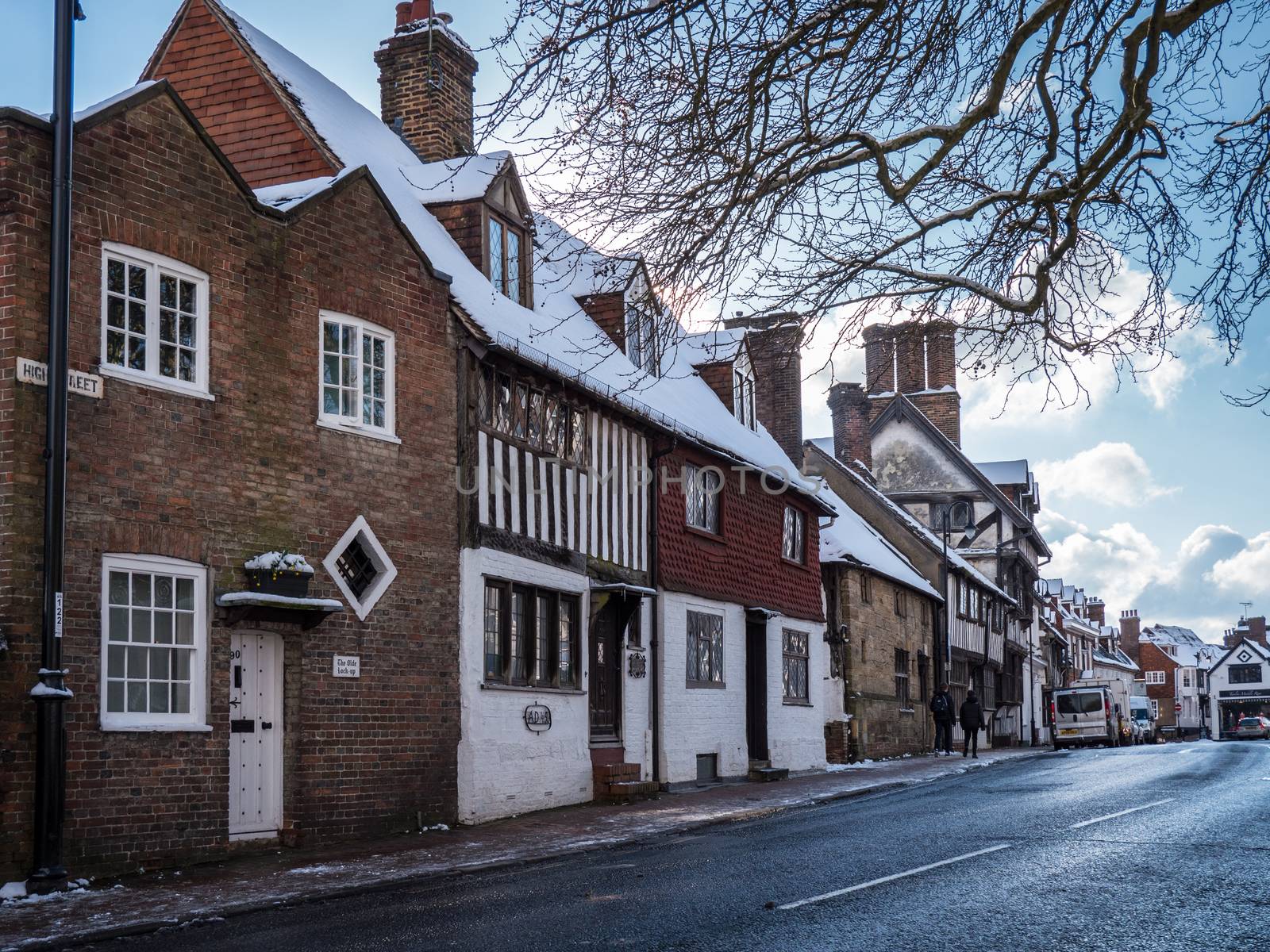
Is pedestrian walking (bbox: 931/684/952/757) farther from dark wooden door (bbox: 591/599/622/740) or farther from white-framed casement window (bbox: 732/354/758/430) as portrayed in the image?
dark wooden door (bbox: 591/599/622/740)

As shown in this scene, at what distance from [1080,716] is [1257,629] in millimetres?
91643

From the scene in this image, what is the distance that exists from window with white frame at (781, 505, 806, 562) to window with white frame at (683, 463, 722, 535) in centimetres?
369

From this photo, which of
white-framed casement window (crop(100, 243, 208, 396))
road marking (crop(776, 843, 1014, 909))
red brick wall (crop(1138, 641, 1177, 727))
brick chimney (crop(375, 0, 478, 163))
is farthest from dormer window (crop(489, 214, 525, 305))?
red brick wall (crop(1138, 641, 1177, 727))

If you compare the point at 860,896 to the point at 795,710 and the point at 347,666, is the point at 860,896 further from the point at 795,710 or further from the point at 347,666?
the point at 795,710

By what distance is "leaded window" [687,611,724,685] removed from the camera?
78.7 ft

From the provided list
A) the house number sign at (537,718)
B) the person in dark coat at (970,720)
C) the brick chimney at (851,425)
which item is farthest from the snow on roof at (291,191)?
the brick chimney at (851,425)

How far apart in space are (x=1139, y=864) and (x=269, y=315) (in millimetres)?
9890

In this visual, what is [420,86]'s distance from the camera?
23.0 meters

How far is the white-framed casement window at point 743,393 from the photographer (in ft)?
98.4

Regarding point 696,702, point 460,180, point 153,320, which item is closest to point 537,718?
point 696,702

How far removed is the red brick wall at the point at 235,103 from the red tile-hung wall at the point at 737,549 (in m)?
8.17

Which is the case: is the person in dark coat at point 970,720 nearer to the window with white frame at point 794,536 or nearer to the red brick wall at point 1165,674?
the window with white frame at point 794,536

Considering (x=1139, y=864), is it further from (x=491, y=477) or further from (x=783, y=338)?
(x=491, y=477)

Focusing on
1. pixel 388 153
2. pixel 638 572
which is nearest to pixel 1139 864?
pixel 638 572
